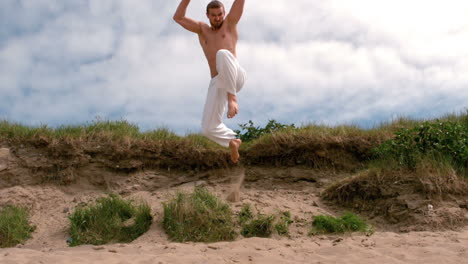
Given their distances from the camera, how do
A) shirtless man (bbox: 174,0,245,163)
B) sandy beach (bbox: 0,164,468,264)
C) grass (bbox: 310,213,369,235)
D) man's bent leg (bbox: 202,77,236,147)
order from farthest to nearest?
grass (bbox: 310,213,369,235) < man's bent leg (bbox: 202,77,236,147) < shirtless man (bbox: 174,0,245,163) < sandy beach (bbox: 0,164,468,264)

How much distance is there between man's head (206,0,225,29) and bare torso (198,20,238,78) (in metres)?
0.08

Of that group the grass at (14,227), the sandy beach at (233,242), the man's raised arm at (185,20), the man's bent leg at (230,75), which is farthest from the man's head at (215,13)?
the grass at (14,227)

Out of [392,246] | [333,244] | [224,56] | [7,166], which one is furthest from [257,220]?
[7,166]

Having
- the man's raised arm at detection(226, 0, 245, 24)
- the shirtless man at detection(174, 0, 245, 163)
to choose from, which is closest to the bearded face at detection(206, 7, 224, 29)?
the shirtless man at detection(174, 0, 245, 163)

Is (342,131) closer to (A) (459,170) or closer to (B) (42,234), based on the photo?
(A) (459,170)

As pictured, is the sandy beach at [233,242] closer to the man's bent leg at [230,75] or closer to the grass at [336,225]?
the grass at [336,225]

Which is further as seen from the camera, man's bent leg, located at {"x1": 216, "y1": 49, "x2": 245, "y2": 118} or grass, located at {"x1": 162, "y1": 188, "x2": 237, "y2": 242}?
grass, located at {"x1": 162, "y1": 188, "x2": 237, "y2": 242}

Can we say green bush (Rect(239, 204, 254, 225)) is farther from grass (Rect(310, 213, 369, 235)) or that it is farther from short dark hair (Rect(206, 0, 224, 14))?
short dark hair (Rect(206, 0, 224, 14))

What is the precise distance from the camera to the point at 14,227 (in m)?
7.36

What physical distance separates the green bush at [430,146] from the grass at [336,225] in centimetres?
150

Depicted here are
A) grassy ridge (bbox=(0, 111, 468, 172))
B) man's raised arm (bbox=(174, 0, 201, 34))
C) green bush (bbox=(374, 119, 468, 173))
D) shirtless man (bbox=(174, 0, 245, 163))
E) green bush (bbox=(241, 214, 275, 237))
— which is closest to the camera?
shirtless man (bbox=(174, 0, 245, 163))

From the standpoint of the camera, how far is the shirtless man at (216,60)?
5789 mm

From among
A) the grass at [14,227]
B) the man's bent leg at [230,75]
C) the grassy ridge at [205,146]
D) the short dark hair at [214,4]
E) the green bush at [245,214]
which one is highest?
the short dark hair at [214,4]

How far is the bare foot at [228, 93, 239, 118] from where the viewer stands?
571cm
